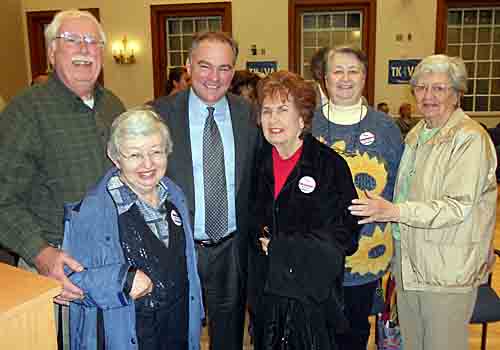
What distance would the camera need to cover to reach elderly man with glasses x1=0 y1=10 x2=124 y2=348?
1.66 metres

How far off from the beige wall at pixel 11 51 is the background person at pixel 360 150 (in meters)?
8.33

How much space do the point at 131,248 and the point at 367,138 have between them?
3.79ft

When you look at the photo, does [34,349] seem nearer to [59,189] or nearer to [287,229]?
[59,189]

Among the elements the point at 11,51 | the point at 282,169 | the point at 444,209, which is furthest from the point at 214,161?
the point at 11,51

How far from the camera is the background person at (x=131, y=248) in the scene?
1574 millimetres

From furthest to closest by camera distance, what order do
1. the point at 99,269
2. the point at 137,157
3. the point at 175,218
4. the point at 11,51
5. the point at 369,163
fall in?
1. the point at 11,51
2. the point at 369,163
3. the point at 175,218
4. the point at 137,157
5. the point at 99,269

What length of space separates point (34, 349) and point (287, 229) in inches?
42.2

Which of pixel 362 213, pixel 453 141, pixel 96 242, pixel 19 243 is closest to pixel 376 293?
pixel 362 213

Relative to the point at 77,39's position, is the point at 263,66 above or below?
above

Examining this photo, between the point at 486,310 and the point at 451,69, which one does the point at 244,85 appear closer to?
the point at 451,69

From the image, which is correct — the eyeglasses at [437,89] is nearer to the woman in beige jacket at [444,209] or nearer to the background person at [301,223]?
the woman in beige jacket at [444,209]

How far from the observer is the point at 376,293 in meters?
2.44

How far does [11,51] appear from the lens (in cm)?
902

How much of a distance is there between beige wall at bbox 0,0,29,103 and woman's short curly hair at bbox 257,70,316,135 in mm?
8338
